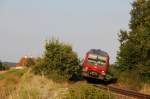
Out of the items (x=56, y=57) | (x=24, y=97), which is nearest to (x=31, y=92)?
(x=24, y=97)

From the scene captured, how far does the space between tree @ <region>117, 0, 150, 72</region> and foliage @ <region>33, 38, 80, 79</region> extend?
488cm

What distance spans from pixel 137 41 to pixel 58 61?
8083 millimetres

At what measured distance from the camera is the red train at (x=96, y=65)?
48.9 metres

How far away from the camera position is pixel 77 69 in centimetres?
4681

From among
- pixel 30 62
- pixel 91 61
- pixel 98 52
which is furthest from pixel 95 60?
pixel 30 62

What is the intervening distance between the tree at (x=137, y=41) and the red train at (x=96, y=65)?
59.9 inches

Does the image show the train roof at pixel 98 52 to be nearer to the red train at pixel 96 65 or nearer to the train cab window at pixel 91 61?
the red train at pixel 96 65

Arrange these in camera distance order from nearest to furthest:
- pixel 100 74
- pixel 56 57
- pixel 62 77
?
1. pixel 62 77
2. pixel 56 57
3. pixel 100 74

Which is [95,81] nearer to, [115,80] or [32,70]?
[115,80]

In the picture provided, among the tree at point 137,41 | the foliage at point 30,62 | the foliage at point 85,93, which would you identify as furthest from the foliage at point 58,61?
the foliage at point 85,93

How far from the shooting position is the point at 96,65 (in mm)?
49562

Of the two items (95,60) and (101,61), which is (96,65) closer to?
(95,60)

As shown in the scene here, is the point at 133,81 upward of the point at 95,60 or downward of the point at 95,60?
downward

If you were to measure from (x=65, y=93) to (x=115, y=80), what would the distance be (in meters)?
32.7
